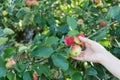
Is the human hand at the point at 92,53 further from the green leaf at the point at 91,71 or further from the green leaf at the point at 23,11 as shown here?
the green leaf at the point at 23,11

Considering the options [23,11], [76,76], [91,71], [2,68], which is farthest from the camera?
[23,11]

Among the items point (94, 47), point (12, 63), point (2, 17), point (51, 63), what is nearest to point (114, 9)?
point (94, 47)

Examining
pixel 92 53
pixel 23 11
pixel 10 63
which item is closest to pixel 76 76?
pixel 92 53

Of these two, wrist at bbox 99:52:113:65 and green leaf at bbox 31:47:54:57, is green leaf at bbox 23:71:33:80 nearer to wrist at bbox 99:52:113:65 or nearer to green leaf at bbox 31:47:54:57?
green leaf at bbox 31:47:54:57

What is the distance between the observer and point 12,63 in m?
1.31

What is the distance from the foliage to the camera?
135cm

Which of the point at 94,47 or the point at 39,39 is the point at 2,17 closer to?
the point at 39,39

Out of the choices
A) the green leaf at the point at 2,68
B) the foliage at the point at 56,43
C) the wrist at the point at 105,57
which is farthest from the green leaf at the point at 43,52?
the wrist at the point at 105,57

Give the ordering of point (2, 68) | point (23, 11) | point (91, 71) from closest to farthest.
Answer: point (2, 68) → point (91, 71) → point (23, 11)

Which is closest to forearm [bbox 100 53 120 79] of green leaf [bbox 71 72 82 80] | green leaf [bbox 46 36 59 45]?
green leaf [bbox 71 72 82 80]

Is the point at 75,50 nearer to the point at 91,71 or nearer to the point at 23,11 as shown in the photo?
the point at 91,71

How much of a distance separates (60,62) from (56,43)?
0.09 metres

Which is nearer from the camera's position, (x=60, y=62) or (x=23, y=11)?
(x=60, y=62)

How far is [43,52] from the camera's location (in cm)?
133
